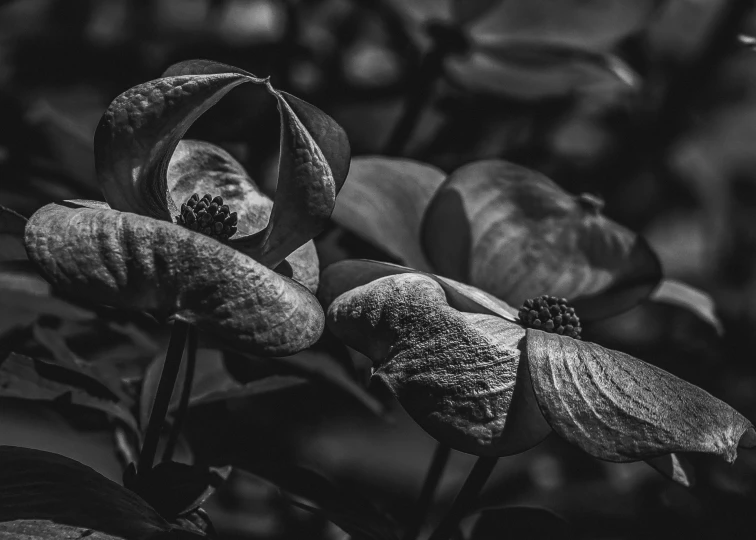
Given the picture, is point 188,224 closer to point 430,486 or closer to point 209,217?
point 209,217

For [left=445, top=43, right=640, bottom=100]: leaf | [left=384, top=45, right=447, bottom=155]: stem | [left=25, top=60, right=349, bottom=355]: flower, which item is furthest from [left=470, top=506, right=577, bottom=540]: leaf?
[left=445, top=43, right=640, bottom=100]: leaf

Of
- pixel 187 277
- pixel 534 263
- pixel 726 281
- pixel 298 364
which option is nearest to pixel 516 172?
pixel 534 263

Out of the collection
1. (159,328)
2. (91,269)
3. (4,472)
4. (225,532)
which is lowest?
(225,532)

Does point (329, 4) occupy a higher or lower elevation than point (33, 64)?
higher

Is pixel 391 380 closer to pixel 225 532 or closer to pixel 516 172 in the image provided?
pixel 516 172

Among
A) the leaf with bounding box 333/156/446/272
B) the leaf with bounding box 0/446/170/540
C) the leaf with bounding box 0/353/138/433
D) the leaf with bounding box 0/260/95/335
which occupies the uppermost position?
the leaf with bounding box 333/156/446/272

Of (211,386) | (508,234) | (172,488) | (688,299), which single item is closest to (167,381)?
(172,488)

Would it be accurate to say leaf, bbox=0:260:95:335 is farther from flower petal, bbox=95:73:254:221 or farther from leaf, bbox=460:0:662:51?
leaf, bbox=460:0:662:51
